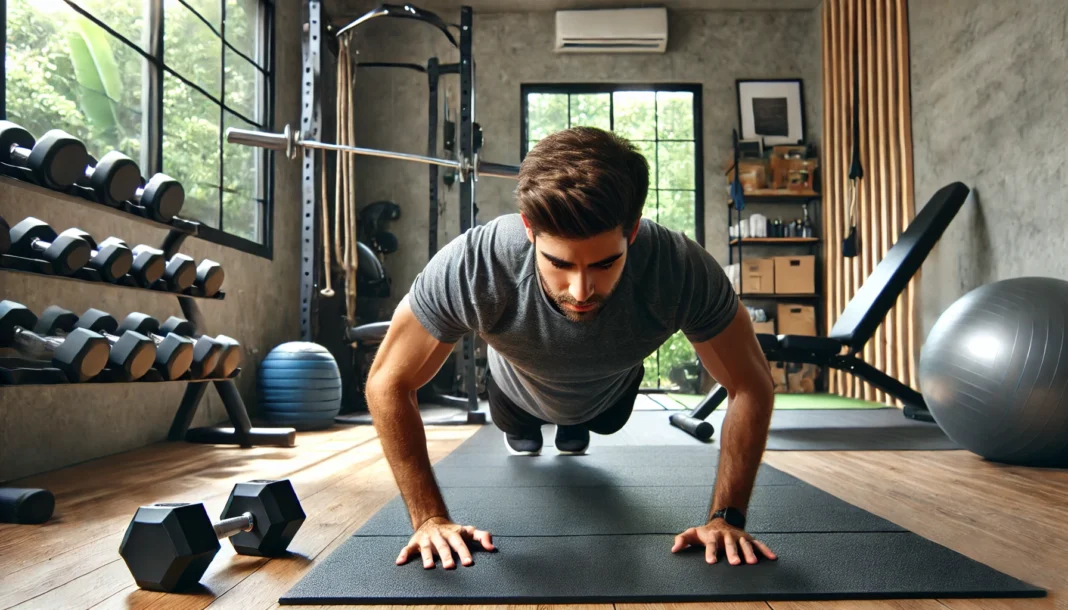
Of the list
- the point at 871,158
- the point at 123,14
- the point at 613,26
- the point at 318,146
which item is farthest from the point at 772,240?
the point at 123,14

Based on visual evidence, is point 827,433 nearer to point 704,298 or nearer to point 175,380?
point 704,298

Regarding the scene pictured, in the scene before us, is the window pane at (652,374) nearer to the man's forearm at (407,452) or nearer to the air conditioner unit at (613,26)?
the air conditioner unit at (613,26)

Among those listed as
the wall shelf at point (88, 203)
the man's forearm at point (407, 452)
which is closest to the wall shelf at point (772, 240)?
the wall shelf at point (88, 203)

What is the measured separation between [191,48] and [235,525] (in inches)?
110

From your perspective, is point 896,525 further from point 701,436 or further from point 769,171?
point 769,171

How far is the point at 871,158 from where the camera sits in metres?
4.76

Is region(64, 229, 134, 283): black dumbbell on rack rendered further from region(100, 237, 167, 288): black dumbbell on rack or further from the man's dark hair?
the man's dark hair

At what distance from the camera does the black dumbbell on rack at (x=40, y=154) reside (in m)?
1.76

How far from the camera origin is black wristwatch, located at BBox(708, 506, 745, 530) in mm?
1358

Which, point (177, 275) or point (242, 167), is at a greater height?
point (242, 167)

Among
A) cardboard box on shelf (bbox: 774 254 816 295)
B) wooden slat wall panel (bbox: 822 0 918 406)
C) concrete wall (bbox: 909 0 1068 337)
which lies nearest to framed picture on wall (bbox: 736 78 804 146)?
wooden slat wall panel (bbox: 822 0 918 406)

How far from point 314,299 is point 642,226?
8.78 ft

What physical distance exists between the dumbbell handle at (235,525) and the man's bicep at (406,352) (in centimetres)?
32

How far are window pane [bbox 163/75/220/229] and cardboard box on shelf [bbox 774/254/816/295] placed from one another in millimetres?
3872
